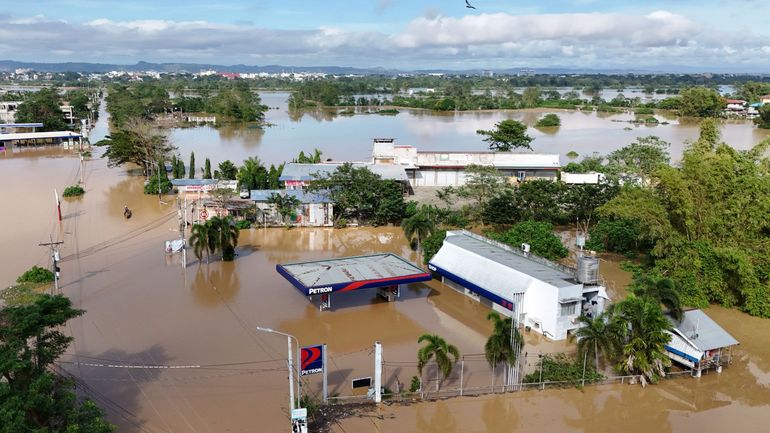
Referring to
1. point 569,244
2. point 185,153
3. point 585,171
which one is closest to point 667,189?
point 569,244

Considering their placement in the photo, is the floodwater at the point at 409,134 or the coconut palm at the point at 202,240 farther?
the floodwater at the point at 409,134

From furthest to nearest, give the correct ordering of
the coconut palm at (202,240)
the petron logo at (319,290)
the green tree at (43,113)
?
the green tree at (43,113) < the coconut palm at (202,240) < the petron logo at (319,290)

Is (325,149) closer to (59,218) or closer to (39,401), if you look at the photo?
(59,218)

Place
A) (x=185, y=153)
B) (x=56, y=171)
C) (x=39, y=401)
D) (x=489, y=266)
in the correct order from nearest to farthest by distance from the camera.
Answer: (x=39, y=401), (x=489, y=266), (x=56, y=171), (x=185, y=153)

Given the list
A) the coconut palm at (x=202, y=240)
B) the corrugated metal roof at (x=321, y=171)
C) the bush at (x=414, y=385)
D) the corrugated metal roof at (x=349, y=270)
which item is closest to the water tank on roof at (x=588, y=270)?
the corrugated metal roof at (x=349, y=270)

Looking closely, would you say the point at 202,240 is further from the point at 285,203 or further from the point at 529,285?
the point at 529,285

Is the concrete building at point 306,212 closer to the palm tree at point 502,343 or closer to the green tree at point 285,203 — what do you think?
the green tree at point 285,203

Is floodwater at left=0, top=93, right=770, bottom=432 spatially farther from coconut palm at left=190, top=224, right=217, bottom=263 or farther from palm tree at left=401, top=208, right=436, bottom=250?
palm tree at left=401, top=208, right=436, bottom=250
